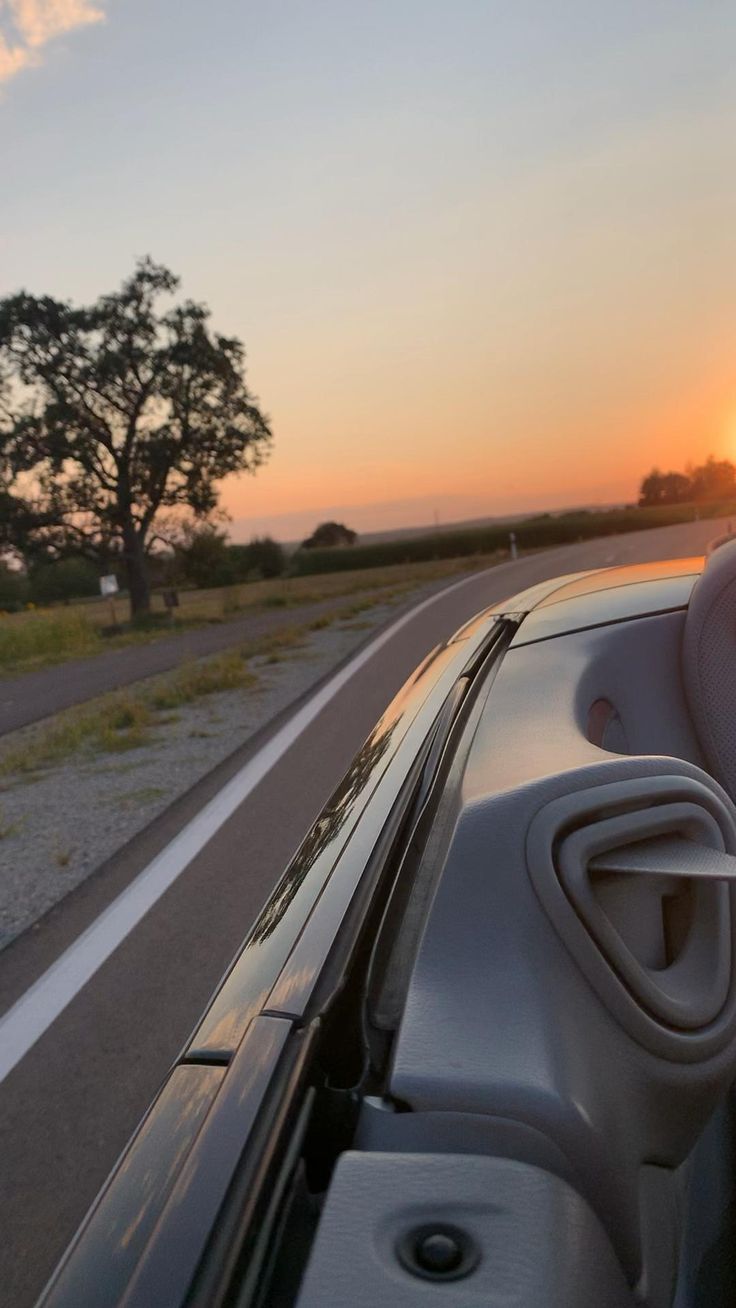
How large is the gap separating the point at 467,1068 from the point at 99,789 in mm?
7375

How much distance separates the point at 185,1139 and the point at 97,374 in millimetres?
38260

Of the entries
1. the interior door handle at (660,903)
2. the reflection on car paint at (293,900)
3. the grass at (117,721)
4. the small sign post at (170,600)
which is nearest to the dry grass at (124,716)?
the grass at (117,721)

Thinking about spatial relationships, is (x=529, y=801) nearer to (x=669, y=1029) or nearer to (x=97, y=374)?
(x=669, y=1029)

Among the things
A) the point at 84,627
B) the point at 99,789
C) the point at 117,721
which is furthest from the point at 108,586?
the point at 99,789

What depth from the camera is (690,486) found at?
259ft

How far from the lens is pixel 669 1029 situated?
1.72 m

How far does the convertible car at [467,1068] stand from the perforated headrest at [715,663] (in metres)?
0.68

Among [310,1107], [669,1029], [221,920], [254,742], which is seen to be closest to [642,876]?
[669,1029]

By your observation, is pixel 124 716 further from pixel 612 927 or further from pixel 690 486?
pixel 690 486

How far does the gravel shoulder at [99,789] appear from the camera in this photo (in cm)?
617

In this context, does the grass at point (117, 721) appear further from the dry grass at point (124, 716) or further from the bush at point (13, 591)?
the bush at point (13, 591)

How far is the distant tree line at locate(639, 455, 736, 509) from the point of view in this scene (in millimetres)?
63463

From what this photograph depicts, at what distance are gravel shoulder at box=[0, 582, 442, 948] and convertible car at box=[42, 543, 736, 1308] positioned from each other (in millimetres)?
3783

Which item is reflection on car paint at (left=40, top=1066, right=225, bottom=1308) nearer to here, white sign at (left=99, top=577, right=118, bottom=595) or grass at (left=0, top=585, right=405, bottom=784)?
grass at (left=0, top=585, right=405, bottom=784)
